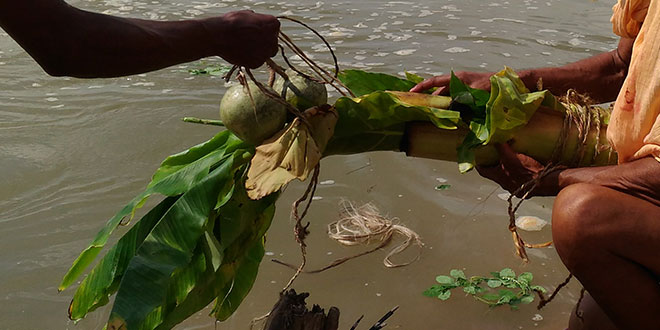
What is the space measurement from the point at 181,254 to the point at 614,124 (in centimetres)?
142

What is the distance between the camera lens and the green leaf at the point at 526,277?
3.00m

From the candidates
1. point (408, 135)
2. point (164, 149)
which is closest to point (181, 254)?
point (408, 135)

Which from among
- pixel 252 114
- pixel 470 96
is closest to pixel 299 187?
pixel 470 96

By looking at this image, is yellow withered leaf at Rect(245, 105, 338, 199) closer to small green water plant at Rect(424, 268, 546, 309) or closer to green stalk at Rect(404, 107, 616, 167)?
green stalk at Rect(404, 107, 616, 167)

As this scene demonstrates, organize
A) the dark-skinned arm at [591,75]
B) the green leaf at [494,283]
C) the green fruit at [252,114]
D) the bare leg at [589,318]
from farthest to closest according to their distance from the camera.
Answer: the green leaf at [494,283]
the dark-skinned arm at [591,75]
the bare leg at [589,318]
the green fruit at [252,114]

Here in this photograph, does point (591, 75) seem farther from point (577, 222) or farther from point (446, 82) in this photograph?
point (577, 222)

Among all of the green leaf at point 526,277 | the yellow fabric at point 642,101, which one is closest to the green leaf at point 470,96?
the yellow fabric at point 642,101

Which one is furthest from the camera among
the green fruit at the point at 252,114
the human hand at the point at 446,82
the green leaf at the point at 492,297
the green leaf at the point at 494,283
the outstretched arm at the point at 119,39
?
the green leaf at the point at 494,283

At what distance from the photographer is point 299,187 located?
13.1 feet

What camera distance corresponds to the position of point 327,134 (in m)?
2.16

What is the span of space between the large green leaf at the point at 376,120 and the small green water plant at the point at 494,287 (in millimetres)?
869

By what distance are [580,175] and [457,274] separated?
1.01m

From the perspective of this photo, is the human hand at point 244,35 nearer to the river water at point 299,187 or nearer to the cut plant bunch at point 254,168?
the cut plant bunch at point 254,168

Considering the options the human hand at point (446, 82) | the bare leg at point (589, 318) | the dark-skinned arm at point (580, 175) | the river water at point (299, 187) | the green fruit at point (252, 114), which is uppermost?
the green fruit at point (252, 114)
